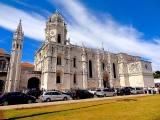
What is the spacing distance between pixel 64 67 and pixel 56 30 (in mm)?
10427

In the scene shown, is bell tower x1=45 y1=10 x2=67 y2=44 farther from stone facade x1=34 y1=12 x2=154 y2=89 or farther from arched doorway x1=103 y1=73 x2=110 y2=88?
arched doorway x1=103 y1=73 x2=110 y2=88

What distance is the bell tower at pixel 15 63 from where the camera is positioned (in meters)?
26.5

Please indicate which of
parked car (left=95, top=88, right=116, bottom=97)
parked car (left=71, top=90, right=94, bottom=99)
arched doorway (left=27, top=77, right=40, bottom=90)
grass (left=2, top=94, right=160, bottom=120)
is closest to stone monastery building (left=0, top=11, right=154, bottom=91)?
arched doorway (left=27, top=77, right=40, bottom=90)

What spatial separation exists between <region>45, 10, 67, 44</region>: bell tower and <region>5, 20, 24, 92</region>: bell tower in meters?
6.91

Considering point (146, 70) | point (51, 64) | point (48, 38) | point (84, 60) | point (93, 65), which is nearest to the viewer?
point (51, 64)

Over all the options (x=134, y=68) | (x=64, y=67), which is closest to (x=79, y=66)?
(x=64, y=67)

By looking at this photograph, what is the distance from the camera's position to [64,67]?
105 feet

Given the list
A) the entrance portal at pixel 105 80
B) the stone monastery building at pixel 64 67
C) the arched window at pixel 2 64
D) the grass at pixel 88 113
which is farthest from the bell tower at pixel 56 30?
Result: the grass at pixel 88 113

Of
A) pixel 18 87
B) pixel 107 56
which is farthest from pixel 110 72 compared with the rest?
pixel 18 87

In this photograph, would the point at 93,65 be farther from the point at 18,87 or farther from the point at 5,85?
the point at 5,85

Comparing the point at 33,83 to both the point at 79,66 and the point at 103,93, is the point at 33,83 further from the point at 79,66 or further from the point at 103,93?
the point at 103,93

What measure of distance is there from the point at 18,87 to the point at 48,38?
553 inches

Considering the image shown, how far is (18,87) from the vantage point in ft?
91.0

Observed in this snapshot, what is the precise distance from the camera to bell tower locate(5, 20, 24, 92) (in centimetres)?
2653
